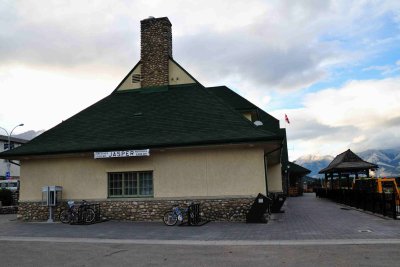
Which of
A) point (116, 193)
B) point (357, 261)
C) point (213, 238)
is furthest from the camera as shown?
point (116, 193)

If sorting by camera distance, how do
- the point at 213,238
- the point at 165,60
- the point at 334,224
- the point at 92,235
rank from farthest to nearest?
the point at 165,60, the point at 334,224, the point at 92,235, the point at 213,238

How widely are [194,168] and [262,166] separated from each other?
9.75 feet

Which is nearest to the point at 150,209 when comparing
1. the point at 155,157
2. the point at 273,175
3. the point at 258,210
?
the point at 155,157

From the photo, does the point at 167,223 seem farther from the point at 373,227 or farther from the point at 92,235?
the point at 373,227

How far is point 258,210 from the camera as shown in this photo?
16.5 meters

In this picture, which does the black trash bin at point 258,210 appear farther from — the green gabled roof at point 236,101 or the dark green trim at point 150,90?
the green gabled roof at point 236,101

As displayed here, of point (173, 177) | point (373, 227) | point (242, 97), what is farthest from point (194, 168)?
point (242, 97)

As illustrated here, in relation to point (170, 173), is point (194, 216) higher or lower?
lower

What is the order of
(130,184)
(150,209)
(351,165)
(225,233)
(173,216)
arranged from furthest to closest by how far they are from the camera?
(351,165), (130,184), (150,209), (173,216), (225,233)

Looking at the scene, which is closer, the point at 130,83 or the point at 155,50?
the point at 155,50

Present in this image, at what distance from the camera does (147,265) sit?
29.1 feet

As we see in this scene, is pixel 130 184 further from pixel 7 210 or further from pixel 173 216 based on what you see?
pixel 7 210

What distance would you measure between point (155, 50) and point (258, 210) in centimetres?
1129

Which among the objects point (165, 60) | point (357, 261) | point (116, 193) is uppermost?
point (165, 60)
